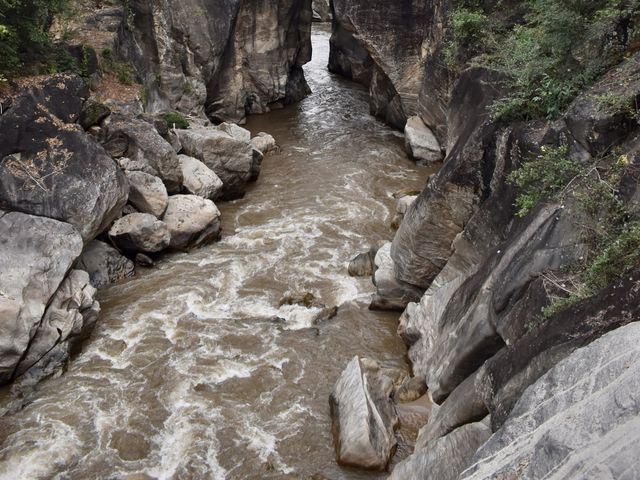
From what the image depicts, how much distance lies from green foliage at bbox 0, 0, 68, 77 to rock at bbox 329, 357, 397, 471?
39.9 feet

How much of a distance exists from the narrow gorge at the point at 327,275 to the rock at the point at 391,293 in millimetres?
84

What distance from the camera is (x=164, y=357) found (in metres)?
12.9

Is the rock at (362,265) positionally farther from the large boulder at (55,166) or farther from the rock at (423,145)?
the rock at (423,145)

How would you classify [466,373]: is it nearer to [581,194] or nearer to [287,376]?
[581,194]

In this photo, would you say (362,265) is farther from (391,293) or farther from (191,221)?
(191,221)

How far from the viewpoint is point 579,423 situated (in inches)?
185

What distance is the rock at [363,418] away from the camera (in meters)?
9.91

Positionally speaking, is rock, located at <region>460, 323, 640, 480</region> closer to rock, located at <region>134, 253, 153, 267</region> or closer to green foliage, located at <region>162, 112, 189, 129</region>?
rock, located at <region>134, 253, 153, 267</region>

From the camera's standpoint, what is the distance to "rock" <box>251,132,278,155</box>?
970 inches

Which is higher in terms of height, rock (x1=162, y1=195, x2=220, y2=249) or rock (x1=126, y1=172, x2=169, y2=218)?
rock (x1=126, y1=172, x2=169, y2=218)

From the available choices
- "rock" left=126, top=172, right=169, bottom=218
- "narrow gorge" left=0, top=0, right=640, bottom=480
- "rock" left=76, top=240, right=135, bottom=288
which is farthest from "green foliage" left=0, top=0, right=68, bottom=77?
"rock" left=76, top=240, right=135, bottom=288

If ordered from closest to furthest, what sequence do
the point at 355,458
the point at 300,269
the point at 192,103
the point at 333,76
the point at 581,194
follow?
the point at 581,194 < the point at 355,458 < the point at 300,269 < the point at 192,103 < the point at 333,76

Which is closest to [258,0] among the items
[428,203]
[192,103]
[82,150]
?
[192,103]

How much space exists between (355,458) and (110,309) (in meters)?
7.80
